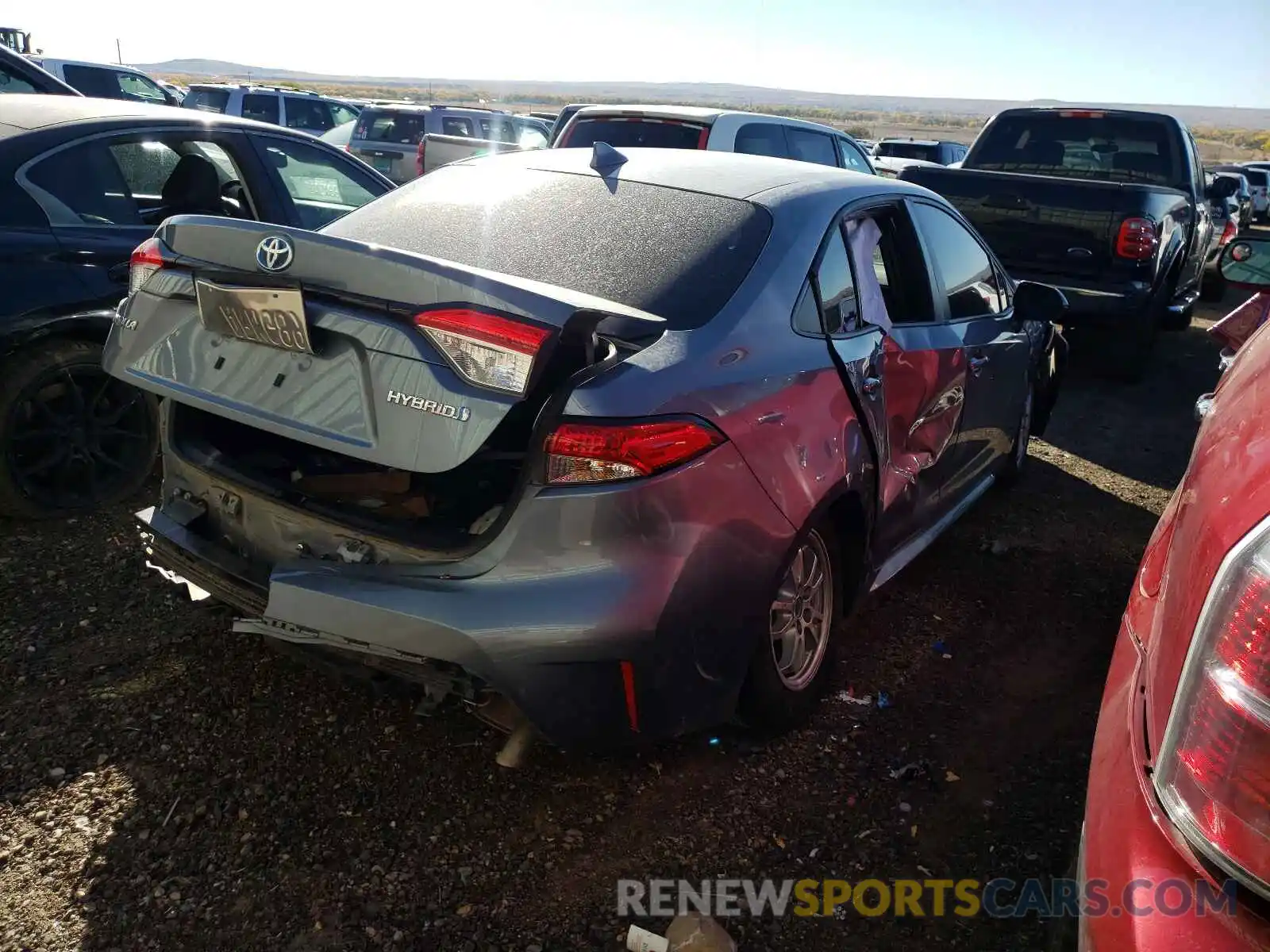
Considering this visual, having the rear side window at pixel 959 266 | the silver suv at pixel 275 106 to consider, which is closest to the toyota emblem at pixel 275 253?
the rear side window at pixel 959 266

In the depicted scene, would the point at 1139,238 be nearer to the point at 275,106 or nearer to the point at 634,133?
the point at 634,133

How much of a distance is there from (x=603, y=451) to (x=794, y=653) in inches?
46.7

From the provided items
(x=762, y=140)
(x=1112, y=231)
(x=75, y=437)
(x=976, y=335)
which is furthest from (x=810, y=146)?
(x=75, y=437)

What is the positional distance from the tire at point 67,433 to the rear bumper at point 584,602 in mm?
2105

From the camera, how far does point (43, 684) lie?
3.11 m

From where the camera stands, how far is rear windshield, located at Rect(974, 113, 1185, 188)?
8523mm

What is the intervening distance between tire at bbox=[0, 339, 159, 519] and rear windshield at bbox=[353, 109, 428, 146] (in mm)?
10921

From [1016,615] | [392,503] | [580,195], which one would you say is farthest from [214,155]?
[1016,615]

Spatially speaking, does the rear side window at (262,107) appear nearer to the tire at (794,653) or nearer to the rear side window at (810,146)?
the rear side window at (810,146)

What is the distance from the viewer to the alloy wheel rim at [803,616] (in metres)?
2.96

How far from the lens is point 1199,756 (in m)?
1.28

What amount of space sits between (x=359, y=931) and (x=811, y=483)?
1.60m

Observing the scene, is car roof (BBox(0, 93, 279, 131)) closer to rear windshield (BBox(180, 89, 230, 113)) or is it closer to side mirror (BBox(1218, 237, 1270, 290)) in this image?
side mirror (BBox(1218, 237, 1270, 290))

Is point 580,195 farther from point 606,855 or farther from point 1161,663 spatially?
point 1161,663
